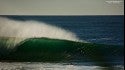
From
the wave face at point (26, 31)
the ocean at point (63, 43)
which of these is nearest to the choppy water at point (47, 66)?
the ocean at point (63, 43)

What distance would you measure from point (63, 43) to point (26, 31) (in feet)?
1.11

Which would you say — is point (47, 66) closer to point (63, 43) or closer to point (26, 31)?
point (63, 43)

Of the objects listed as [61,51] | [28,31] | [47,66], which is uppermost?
[28,31]

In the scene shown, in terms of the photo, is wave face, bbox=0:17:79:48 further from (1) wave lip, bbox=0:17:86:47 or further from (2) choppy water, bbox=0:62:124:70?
(2) choppy water, bbox=0:62:124:70

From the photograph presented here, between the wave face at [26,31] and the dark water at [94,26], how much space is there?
0.04 meters

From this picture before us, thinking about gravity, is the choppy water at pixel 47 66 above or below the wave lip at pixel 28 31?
below

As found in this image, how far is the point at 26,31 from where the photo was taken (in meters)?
1.54

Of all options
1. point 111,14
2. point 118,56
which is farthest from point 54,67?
point 111,14

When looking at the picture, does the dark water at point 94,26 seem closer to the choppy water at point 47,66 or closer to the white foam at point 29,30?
the white foam at point 29,30

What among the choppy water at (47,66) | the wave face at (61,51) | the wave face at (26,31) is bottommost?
the choppy water at (47,66)

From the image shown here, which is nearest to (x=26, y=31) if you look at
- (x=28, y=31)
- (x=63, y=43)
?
(x=28, y=31)

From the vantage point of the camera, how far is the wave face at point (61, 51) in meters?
1.51

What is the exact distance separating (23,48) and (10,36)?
16cm

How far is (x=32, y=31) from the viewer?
5.06 ft
